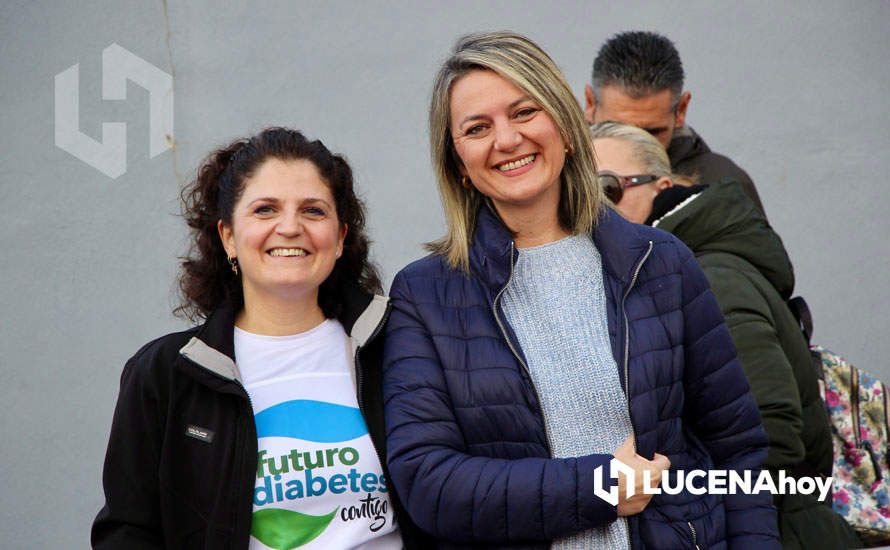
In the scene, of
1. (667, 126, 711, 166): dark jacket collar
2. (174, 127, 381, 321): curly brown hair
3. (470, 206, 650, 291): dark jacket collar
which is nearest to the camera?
(470, 206, 650, 291): dark jacket collar

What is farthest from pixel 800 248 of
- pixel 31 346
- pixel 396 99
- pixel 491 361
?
pixel 31 346

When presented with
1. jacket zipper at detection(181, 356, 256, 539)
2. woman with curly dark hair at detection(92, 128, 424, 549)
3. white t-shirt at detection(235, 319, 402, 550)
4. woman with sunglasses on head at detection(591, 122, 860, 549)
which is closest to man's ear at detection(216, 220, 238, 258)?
woman with curly dark hair at detection(92, 128, 424, 549)

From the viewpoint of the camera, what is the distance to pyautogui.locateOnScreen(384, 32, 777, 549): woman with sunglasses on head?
202cm

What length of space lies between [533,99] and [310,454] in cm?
88

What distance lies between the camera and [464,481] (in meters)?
2.00

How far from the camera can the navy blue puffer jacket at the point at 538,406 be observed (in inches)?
78.6

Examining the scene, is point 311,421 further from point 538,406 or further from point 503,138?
point 503,138

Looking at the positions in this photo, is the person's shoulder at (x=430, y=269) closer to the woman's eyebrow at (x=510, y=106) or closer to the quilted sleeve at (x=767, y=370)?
the woman's eyebrow at (x=510, y=106)

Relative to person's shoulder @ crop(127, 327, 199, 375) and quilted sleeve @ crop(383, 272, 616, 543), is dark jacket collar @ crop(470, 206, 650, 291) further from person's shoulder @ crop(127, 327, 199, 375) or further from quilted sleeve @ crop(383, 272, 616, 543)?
person's shoulder @ crop(127, 327, 199, 375)

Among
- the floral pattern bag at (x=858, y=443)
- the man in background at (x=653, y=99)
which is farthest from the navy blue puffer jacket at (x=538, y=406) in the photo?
the man in background at (x=653, y=99)

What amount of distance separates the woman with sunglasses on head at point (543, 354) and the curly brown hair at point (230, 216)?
0.88 ft

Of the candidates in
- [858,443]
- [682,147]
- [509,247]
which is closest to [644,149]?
[682,147]

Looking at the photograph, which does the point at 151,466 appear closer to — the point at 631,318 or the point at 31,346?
the point at 631,318

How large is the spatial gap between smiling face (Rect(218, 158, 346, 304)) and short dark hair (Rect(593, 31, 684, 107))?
1833 millimetres
